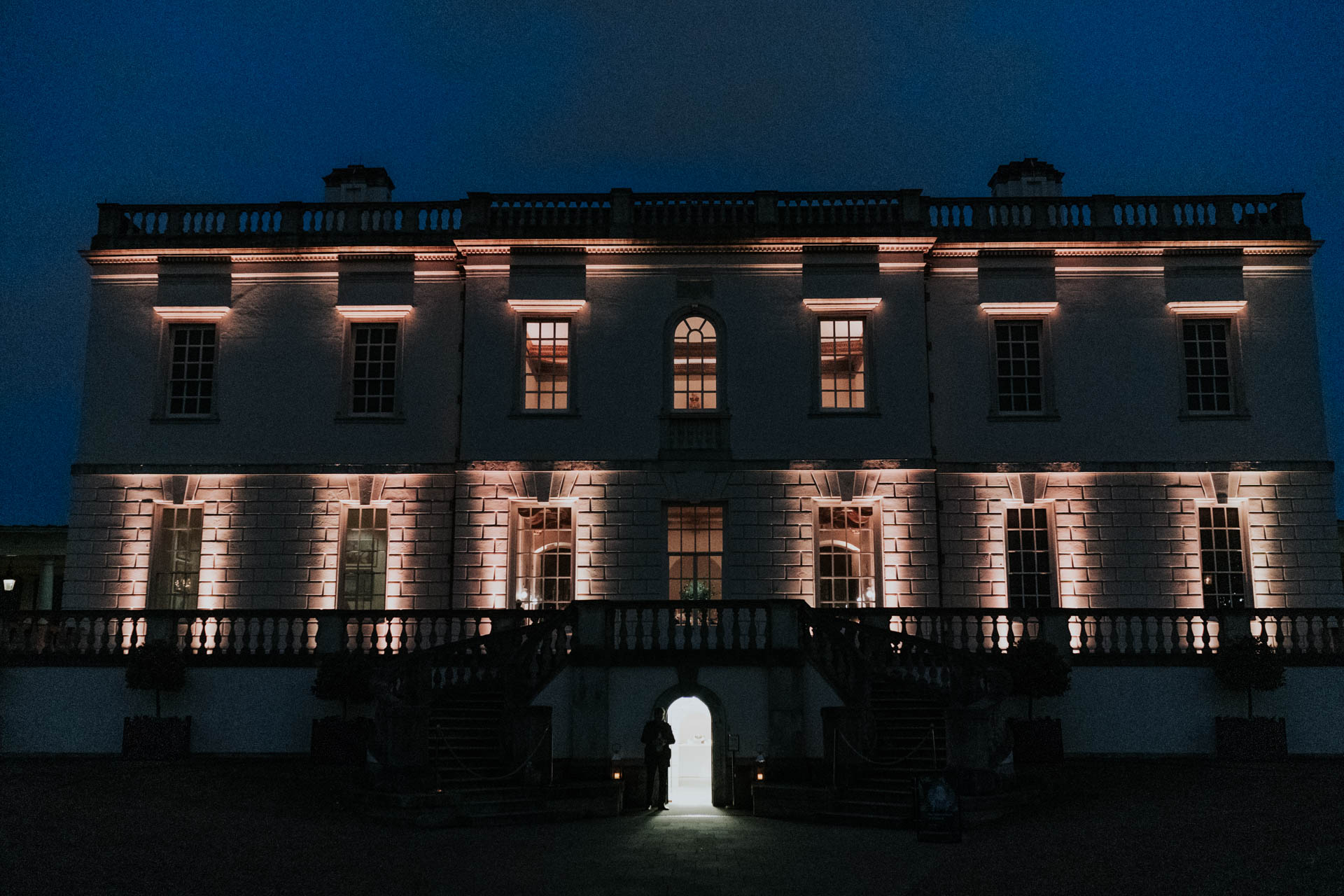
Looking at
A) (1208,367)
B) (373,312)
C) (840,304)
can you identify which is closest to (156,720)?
(373,312)

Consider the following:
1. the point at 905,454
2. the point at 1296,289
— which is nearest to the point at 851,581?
the point at 905,454

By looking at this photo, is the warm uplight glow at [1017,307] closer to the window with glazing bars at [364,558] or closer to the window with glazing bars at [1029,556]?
the window with glazing bars at [1029,556]

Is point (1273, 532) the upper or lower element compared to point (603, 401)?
lower

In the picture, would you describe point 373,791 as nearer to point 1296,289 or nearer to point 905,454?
point 905,454

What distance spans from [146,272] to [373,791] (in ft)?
47.4

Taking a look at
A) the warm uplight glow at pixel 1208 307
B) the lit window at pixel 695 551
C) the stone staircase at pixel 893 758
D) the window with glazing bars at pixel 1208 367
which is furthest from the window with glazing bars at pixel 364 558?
the warm uplight glow at pixel 1208 307

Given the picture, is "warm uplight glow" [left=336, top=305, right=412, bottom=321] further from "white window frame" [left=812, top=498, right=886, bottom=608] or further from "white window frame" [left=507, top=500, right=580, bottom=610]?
"white window frame" [left=812, top=498, right=886, bottom=608]

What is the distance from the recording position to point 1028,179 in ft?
94.9

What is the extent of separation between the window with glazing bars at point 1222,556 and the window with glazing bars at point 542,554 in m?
12.4

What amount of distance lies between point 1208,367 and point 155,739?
21050mm

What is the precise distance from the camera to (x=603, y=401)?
25.8 m

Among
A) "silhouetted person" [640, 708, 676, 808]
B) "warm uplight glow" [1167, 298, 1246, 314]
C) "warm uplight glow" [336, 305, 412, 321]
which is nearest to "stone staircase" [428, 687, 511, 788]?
"silhouetted person" [640, 708, 676, 808]

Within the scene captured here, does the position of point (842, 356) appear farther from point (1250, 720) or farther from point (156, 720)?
point (156, 720)

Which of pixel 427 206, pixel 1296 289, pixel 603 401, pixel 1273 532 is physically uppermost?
pixel 427 206
